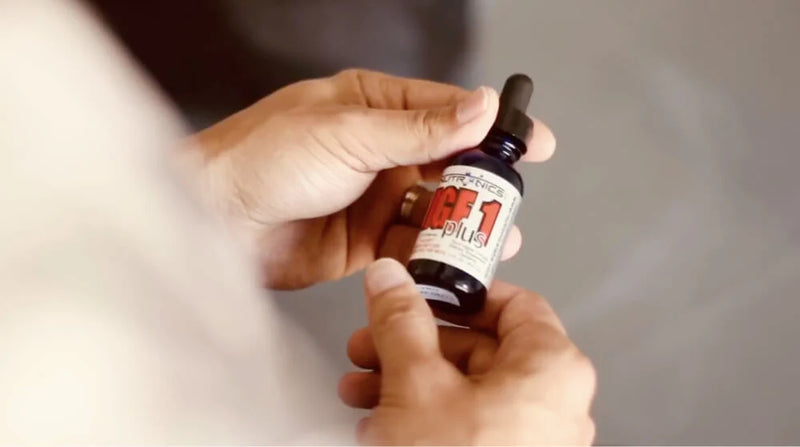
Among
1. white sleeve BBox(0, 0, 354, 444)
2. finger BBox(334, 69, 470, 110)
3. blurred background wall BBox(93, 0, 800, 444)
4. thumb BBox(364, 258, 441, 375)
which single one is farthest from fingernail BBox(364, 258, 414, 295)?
blurred background wall BBox(93, 0, 800, 444)

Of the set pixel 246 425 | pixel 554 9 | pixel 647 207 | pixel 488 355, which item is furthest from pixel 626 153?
pixel 246 425

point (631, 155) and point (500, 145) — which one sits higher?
point (631, 155)

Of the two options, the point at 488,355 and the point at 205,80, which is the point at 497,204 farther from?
the point at 205,80

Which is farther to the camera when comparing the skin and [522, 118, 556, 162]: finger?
[522, 118, 556, 162]: finger

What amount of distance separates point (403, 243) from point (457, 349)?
15cm

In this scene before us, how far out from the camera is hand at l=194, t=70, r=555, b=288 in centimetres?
60

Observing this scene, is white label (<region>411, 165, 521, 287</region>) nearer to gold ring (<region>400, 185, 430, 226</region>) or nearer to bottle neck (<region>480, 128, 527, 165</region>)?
bottle neck (<region>480, 128, 527, 165</region>)

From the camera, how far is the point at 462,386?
454 mm

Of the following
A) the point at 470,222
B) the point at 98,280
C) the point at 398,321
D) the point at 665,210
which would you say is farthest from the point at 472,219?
the point at 665,210

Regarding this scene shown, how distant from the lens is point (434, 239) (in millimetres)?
552

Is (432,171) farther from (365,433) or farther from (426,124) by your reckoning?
(365,433)

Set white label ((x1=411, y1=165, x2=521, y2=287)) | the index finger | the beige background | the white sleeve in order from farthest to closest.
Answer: the beige background < the index finger < white label ((x1=411, y1=165, x2=521, y2=287)) < the white sleeve

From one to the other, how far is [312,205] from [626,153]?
450 mm

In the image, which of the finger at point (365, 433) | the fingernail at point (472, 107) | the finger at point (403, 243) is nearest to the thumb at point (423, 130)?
the fingernail at point (472, 107)
